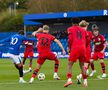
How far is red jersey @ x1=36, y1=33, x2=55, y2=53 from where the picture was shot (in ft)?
59.8

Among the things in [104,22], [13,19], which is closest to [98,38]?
[104,22]

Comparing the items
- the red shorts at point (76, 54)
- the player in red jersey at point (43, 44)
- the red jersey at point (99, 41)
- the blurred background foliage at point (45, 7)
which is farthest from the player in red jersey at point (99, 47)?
the blurred background foliage at point (45, 7)

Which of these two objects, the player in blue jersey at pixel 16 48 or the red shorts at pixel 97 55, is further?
the red shorts at pixel 97 55

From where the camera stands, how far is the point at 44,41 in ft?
60.0

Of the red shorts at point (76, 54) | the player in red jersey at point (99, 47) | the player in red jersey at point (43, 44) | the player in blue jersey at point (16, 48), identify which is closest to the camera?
the red shorts at point (76, 54)

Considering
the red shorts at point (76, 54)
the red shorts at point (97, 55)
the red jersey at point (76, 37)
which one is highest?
the red jersey at point (76, 37)

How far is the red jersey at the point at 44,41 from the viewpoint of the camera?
18219 mm

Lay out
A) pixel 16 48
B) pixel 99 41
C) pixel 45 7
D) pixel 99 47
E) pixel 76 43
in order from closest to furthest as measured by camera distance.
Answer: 1. pixel 76 43
2. pixel 16 48
3. pixel 99 41
4. pixel 99 47
5. pixel 45 7

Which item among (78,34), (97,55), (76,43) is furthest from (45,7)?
(76,43)

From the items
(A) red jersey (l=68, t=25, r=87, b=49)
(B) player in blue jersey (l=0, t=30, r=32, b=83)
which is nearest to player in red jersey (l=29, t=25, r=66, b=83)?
(B) player in blue jersey (l=0, t=30, r=32, b=83)

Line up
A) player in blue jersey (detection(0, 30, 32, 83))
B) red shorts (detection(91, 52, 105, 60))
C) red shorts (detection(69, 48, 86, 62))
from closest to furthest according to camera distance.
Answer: red shorts (detection(69, 48, 86, 62))
player in blue jersey (detection(0, 30, 32, 83))
red shorts (detection(91, 52, 105, 60))

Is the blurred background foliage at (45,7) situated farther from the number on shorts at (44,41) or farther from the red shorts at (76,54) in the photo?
the red shorts at (76,54)

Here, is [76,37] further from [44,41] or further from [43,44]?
[43,44]

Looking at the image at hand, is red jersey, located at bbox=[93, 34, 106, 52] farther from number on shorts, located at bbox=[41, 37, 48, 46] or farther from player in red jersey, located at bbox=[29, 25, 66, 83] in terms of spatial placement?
number on shorts, located at bbox=[41, 37, 48, 46]
